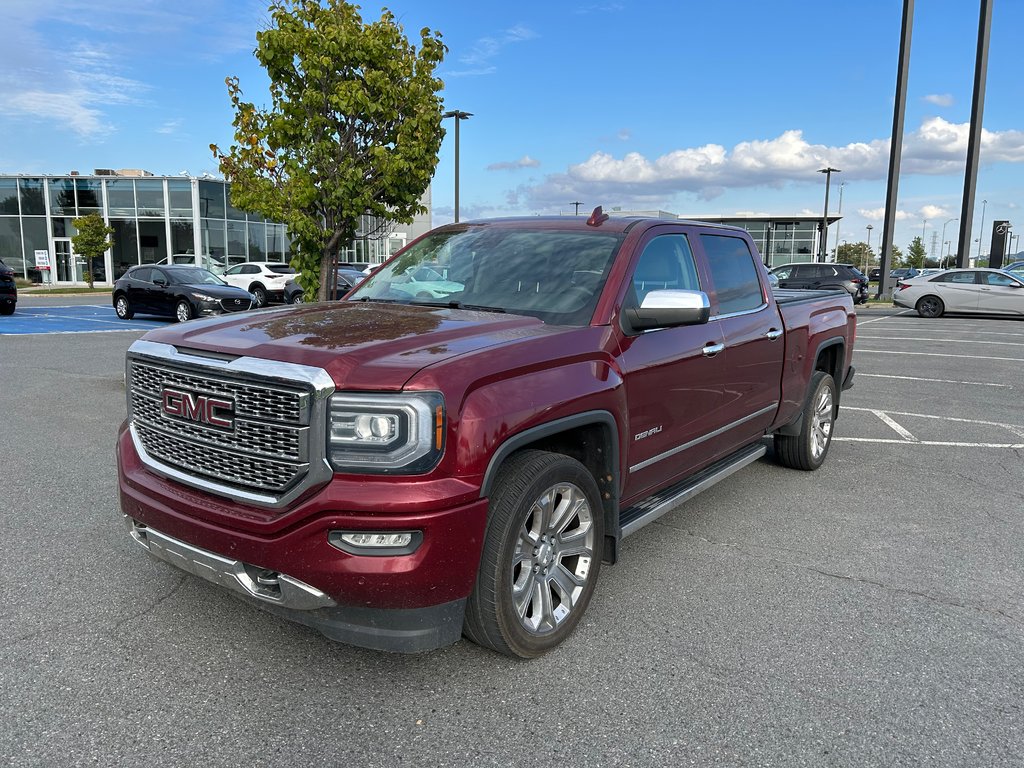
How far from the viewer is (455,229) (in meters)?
4.71

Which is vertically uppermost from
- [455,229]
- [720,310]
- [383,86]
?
[383,86]

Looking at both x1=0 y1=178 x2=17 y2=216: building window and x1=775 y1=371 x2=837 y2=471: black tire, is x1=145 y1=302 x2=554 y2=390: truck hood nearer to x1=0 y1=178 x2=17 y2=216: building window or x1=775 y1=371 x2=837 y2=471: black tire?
x1=775 y1=371 x2=837 y2=471: black tire

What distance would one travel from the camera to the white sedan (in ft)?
74.8

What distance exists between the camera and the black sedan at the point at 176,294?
1878 cm

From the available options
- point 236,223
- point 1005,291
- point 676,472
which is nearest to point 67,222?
point 236,223

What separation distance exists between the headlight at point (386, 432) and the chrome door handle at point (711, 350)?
199 cm

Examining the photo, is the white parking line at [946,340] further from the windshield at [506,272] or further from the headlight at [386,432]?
the headlight at [386,432]

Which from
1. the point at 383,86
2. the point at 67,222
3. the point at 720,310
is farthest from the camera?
the point at 67,222

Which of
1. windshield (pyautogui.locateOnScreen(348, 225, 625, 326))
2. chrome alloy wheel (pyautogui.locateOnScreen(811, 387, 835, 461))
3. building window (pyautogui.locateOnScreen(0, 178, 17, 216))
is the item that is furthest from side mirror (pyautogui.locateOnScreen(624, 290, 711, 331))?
building window (pyautogui.locateOnScreen(0, 178, 17, 216))

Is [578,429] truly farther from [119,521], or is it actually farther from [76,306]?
[76,306]

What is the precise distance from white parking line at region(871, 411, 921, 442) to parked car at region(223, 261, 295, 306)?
21.6 metres

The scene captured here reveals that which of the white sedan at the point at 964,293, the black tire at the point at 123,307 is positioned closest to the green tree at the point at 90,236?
the black tire at the point at 123,307

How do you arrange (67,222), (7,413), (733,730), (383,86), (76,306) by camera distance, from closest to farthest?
(733,730), (7,413), (383,86), (76,306), (67,222)

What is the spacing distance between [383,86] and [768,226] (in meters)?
69.1
